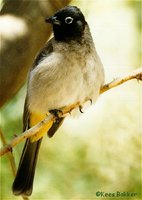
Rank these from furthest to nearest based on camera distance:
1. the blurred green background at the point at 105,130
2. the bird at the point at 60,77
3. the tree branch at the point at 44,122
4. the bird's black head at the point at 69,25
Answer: the blurred green background at the point at 105,130 → the bird's black head at the point at 69,25 → the bird at the point at 60,77 → the tree branch at the point at 44,122

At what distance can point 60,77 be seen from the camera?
228 cm

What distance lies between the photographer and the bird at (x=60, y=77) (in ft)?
7.41

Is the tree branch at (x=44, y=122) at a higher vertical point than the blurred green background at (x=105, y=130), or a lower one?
higher

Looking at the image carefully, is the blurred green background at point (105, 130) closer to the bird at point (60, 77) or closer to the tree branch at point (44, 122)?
the bird at point (60, 77)

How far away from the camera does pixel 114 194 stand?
2.40 meters

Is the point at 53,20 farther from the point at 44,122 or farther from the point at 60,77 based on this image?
the point at 44,122

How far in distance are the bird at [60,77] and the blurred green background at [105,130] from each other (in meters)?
0.14

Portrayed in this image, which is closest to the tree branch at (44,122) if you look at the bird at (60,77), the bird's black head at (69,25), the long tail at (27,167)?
the bird at (60,77)

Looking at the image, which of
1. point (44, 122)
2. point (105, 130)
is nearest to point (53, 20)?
point (44, 122)

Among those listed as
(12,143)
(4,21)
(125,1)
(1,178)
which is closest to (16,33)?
(4,21)

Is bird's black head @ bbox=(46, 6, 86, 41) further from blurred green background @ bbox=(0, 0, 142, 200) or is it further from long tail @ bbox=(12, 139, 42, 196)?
long tail @ bbox=(12, 139, 42, 196)

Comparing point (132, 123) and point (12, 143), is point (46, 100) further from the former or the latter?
point (12, 143)

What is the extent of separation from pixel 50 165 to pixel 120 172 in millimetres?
418

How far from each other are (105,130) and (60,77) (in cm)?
61
